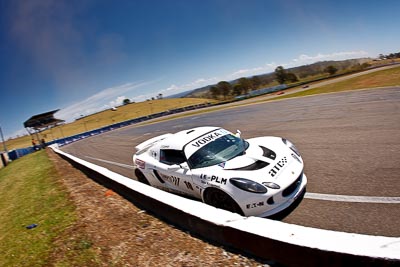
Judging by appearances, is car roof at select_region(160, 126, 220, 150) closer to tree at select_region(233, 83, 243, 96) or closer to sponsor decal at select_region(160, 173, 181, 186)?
sponsor decal at select_region(160, 173, 181, 186)

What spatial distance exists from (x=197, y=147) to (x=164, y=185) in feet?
4.03

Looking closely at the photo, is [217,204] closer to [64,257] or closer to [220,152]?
[220,152]

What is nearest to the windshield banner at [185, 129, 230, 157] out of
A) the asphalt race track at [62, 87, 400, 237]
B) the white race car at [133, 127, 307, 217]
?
the white race car at [133, 127, 307, 217]

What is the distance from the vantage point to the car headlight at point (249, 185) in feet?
13.5

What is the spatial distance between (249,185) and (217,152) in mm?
1275

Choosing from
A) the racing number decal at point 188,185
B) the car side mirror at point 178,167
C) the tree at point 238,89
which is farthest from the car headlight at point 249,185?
the tree at point 238,89

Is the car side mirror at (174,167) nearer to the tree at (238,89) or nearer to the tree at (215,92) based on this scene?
the tree at (238,89)

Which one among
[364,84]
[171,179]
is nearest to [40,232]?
[171,179]

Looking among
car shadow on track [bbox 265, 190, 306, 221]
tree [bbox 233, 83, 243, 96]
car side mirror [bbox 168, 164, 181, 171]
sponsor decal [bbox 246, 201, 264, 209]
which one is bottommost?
car shadow on track [bbox 265, 190, 306, 221]

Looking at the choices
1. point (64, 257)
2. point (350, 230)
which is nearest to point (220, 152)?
point (350, 230)

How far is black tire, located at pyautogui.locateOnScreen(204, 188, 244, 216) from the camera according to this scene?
4.27 m

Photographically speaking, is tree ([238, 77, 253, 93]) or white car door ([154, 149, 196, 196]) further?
tree ([238, 77, 253, 93])

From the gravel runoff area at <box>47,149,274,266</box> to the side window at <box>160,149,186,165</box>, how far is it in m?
1.19

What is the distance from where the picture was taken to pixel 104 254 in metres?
3.59
